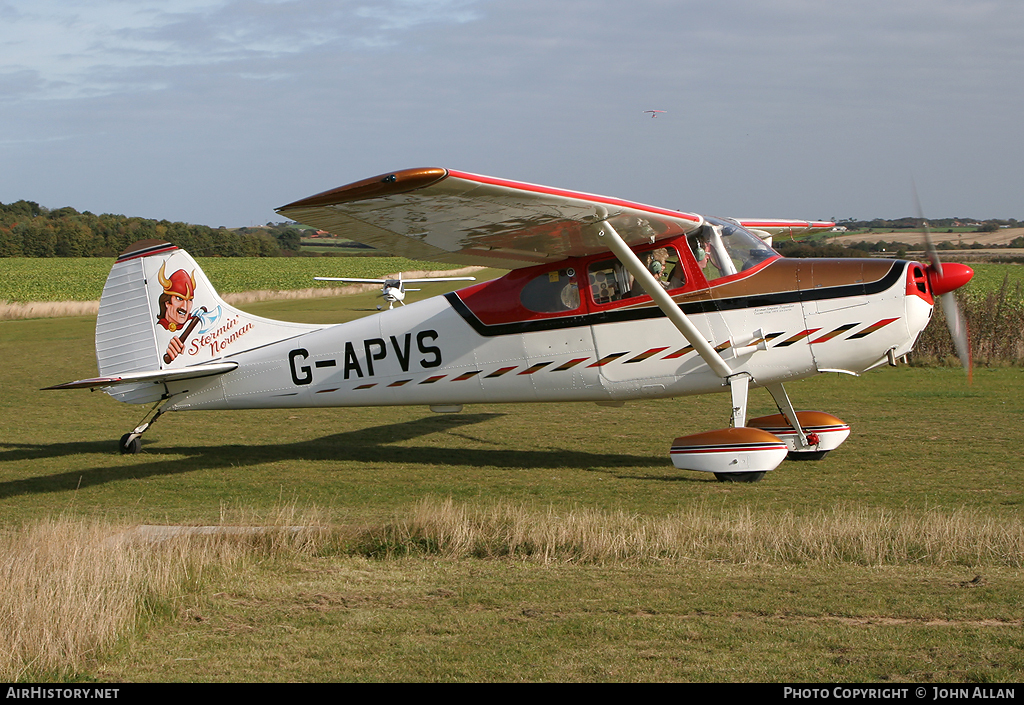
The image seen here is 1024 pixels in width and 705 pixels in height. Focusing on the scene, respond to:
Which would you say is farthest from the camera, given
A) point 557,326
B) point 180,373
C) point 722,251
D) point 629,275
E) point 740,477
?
point 180,373

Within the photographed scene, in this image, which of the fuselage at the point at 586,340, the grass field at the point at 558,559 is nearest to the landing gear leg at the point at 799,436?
the grass field at the point at 558,559

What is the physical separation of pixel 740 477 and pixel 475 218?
3.80 metres

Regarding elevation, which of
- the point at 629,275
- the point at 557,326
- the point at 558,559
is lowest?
the point at 558,559

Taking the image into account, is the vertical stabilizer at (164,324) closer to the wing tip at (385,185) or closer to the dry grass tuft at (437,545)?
the dry grass tuft at (437,545)

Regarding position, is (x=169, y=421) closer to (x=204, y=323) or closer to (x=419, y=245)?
(x=204, y=323)

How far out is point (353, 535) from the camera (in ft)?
22.9

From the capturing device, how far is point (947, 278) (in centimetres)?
945

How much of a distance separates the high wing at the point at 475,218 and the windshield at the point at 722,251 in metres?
0.22

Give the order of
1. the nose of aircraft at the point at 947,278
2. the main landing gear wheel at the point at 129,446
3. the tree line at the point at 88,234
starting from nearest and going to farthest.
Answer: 1. the nose of aircraft at the point at 947,278
2. the main landing gear wheel at the point at 129,446
3. the tree line at the point at 88,234

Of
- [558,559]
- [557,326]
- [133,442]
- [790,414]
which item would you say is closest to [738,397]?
[790,414]

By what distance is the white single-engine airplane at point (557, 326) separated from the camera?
30.3 feet

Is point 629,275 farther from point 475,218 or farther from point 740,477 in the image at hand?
point 740,477

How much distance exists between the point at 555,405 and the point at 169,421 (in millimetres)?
6502

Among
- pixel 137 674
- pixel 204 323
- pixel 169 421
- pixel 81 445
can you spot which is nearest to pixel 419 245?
pixel 204 323
